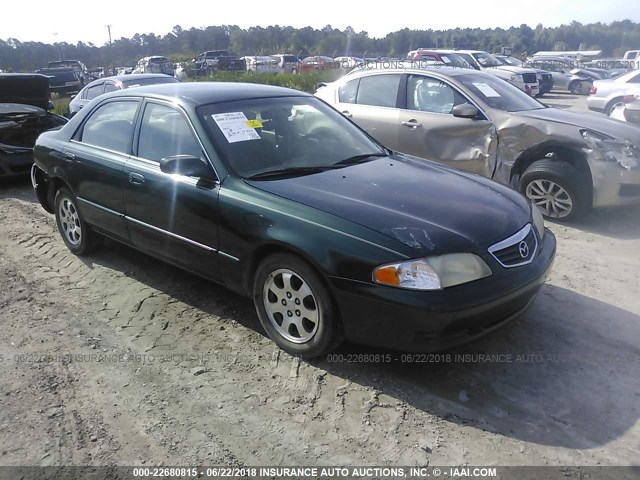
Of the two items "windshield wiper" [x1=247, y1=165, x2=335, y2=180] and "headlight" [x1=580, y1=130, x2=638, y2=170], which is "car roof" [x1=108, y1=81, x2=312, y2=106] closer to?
"windshield wiper" [x1=247, y1=165, x2=335, y2=180]

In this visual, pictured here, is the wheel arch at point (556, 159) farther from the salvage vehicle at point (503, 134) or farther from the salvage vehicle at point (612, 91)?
the salvage vehicle at point (612, 91)

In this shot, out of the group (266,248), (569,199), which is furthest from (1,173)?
(569,199)

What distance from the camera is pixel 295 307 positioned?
11.0 ft

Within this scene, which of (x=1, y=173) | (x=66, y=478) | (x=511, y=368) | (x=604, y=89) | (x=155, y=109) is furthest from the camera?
(x=604, y=89)

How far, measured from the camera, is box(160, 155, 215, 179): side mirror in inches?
143

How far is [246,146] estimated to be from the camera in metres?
3.80

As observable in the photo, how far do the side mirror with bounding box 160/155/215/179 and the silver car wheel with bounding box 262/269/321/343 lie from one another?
0.83 metres

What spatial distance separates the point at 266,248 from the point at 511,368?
1.62 metres

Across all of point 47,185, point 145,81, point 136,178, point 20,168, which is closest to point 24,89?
point 20,168

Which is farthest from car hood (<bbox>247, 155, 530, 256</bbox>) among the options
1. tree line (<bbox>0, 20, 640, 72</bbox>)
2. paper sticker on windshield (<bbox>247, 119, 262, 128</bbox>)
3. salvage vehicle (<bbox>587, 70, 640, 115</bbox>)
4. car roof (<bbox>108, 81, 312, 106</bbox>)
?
tree line (<bbox>0, 20, 640, 72</bbox>)

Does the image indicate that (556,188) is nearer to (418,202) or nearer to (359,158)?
(359,158)

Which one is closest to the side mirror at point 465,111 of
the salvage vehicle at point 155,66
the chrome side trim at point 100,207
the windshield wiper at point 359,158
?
the windshield wiper at point 359,158

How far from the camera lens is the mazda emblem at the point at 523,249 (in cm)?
325

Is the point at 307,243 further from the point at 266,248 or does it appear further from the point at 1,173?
the point at 1,173
